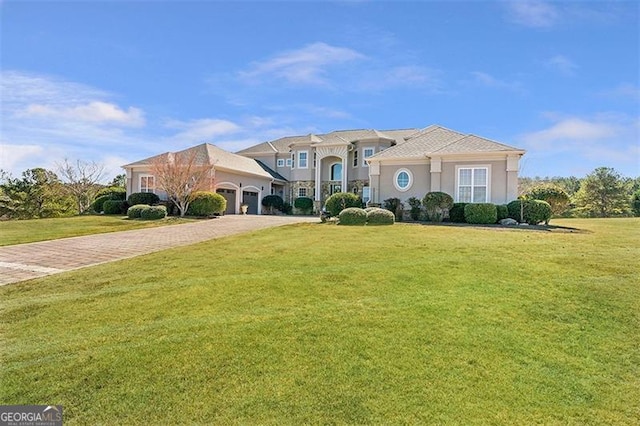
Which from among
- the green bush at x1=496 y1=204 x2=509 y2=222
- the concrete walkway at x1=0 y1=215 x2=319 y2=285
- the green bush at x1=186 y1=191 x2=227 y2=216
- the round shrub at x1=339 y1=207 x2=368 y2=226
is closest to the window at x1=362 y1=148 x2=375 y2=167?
the green bush at x1=186 y1=191 x2=227 y2=216

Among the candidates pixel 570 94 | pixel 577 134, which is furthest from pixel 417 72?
pixel 577 134

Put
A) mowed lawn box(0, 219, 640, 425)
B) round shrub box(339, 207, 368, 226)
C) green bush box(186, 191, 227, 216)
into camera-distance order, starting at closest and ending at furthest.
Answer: mowed lawn box(0, 219, 640, 425), round shrub box(339, 207, 368, 226), green bush box(186, 191, 227, 216)

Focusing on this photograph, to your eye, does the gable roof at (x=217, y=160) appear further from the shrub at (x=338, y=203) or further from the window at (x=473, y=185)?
the window at (x=473, y=185)

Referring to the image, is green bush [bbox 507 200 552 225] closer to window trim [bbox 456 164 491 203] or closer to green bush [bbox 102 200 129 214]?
window trim [bbox 456 164 491 203]

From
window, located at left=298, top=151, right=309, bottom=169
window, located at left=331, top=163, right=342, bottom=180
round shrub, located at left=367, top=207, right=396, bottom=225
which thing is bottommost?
round shrub, located at left=367, top=207, right=396, bottom=225

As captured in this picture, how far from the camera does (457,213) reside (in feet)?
68.1

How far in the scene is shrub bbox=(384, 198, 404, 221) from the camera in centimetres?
2255

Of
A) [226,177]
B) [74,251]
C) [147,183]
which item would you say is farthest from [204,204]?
[74,251]

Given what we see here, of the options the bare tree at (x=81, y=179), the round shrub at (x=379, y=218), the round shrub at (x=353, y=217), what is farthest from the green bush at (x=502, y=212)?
the bare tree at (x=81, y=179)

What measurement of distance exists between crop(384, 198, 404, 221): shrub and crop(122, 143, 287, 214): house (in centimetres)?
1295

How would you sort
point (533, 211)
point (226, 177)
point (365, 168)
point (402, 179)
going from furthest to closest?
1. point (365, 168)
2. point (226, 177)
3. point (402, 179)
4. point (533, 211)

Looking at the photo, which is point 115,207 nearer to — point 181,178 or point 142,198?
point 142,198

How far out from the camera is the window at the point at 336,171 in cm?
3388

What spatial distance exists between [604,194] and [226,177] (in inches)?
1446
